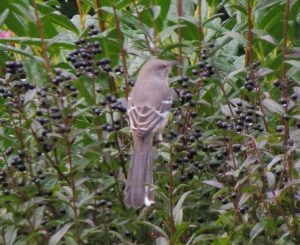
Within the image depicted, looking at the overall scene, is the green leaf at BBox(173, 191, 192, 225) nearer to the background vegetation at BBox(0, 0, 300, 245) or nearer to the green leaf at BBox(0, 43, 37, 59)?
the background vegetation at BBox(0, 0, 300, 245)

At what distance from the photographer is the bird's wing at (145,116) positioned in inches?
209

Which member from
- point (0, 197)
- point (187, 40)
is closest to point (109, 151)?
point (0, 197)

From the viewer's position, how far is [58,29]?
22.7ft

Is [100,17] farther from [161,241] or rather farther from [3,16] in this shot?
[161,241]

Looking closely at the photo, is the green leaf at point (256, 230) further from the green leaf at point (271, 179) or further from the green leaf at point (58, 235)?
the green leaf at point (58, 235)

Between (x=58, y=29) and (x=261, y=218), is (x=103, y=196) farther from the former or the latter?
(x=58, y=29)

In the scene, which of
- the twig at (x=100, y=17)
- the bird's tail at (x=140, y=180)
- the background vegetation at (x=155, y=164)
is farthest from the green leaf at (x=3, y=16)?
the bird's tail at (x=140, y=180)

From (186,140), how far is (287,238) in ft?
2.35

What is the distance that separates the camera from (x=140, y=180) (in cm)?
474

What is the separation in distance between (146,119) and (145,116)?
0.04m

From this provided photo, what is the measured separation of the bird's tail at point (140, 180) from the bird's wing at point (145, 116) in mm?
268

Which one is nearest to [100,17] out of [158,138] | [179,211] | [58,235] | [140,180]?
[158,138]

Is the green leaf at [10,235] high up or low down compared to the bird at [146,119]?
down

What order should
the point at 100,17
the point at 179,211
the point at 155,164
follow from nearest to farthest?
the point at 179,211 < the point at 155,164 < the point at 100,17
